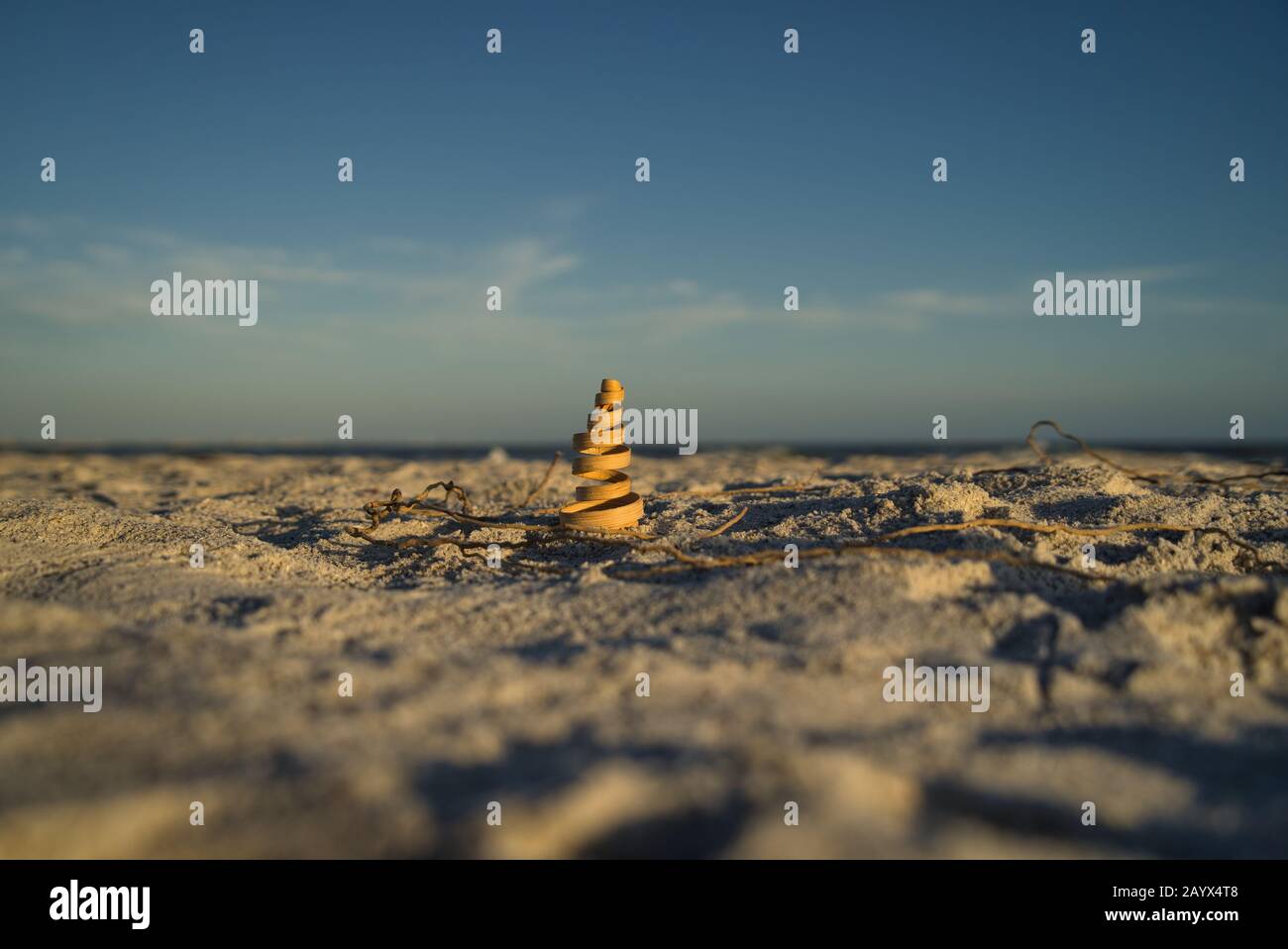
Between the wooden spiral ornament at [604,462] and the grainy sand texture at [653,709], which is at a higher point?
the wooden spiral ornament at [604,462]

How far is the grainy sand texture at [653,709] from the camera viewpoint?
3.50ft

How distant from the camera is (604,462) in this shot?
2832mm

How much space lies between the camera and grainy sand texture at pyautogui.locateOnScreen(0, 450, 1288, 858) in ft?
3.50

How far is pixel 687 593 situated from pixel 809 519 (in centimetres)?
125

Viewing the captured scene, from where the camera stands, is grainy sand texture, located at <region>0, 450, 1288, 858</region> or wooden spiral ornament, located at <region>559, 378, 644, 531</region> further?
wooden spiral ornament, located at <region>559, 378, 644, 531</region>

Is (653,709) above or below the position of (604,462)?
below

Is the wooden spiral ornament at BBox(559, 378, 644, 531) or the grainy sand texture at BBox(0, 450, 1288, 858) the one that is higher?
the wooden spiral ornament at BBox(559, 378, 644, 531)

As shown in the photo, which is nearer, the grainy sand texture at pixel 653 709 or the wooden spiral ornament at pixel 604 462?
the grainy sand texture at pixel 653 709

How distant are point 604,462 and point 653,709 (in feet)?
5.13

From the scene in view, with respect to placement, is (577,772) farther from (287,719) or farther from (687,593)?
(687,593)

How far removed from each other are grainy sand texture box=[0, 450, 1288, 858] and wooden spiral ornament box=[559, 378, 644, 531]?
1.25 ft

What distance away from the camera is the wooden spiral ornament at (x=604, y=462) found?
2.79m

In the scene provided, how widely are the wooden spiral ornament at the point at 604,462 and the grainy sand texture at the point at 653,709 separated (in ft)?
1.25
